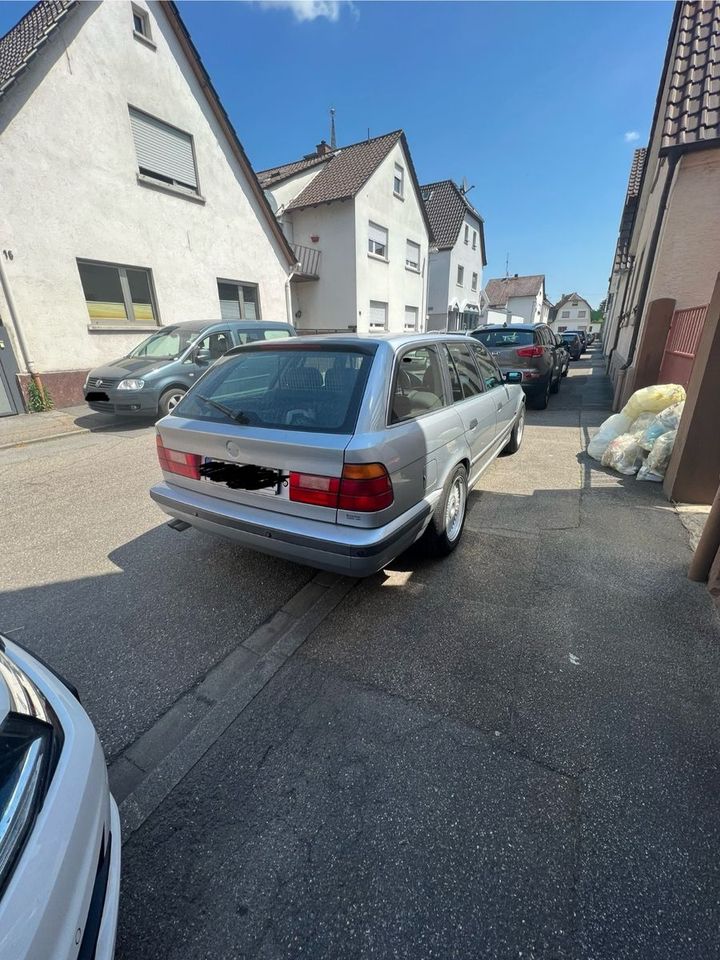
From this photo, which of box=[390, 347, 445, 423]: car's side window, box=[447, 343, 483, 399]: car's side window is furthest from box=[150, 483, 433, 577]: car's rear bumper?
box=[447, 343, 483, 399]: car's side window

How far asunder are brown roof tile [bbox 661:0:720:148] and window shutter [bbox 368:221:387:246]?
11.7 metres

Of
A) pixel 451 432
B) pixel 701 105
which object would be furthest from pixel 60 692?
pixel 701 105

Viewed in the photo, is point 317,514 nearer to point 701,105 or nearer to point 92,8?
point 701,105

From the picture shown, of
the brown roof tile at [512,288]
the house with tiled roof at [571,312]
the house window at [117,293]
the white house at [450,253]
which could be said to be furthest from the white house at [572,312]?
the house window at [117,293]

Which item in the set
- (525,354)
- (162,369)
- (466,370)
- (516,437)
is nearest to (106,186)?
A: (162,369)

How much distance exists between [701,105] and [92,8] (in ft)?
38.9

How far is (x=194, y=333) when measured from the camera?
330 inches

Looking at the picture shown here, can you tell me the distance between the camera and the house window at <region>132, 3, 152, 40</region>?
975cm

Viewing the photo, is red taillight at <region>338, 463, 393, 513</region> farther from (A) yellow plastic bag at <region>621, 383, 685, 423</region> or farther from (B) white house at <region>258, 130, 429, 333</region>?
(B) white house at <region>258, 130, 429, 333</region>

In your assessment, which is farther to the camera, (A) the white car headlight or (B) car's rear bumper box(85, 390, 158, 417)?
(B) car's rear bumper box(85, 390, 158, 417)

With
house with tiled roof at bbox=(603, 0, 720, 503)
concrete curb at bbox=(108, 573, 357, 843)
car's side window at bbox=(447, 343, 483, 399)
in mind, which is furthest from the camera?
house with tiled roof at bbox=(603, 0, 720, 503)

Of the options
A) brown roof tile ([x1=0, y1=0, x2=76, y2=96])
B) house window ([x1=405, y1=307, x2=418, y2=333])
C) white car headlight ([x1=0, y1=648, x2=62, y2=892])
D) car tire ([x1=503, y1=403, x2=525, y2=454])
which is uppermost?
brown roof tile ([x1=0, y1=0, x2=76, y2=96])

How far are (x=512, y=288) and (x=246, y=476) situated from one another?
5793 centimetres

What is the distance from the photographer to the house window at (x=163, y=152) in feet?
32.8
